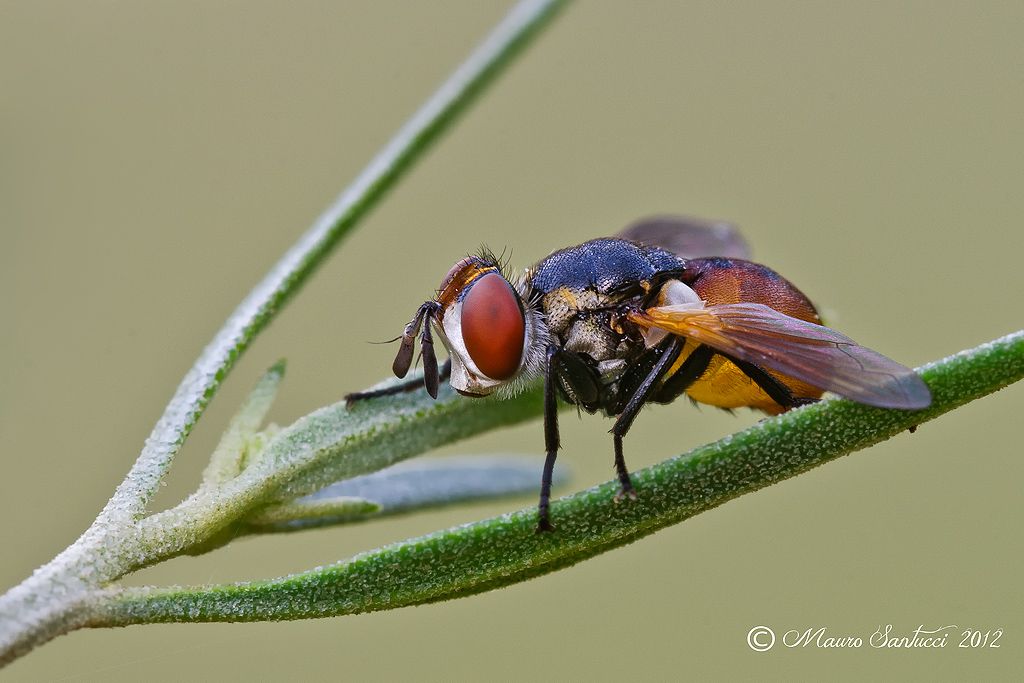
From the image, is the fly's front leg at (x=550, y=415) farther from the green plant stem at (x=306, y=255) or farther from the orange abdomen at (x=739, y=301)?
the green plant stem at (x=306, y=255)

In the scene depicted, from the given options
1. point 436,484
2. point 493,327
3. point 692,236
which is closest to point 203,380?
point 436,484

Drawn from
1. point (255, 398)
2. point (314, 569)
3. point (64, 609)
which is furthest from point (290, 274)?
point (64, 609)

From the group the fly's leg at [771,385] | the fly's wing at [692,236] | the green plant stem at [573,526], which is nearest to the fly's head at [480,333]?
the fly's leg at [771,385]

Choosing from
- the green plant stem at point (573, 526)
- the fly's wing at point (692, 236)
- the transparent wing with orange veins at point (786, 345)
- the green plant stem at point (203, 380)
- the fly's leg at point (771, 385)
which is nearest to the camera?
the green plant stem at point (203, 380)

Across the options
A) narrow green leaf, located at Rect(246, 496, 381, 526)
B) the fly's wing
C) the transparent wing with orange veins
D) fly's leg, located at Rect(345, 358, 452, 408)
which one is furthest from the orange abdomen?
narrow green leaf, located at Rect(246, 496, 381, 526)

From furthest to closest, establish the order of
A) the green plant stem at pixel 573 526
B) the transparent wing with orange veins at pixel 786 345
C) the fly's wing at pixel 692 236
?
the fly's wing at pixel 692 236 < the transparent wing with orange veins at pixel 786 345 < the green plant stem at pixel 573 526

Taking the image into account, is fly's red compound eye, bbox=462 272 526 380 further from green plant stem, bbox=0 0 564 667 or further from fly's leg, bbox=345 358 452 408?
green plant stem, bbox=0 0 564 667

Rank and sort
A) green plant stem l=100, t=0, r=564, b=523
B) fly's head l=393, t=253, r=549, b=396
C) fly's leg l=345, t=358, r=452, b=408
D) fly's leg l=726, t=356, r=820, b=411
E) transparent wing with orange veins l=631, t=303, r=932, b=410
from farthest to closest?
fly's leg l=726, t=356, r=820, b=411 → fly's head l=393, t=253, r=549, b=396 → fly's leg l=345, t=358, r=452, b=408 → transparent wing with orange veins l=631, t=303, r=932, b=410 → green plant stem l=100, t=0, r=564, b=523
